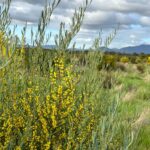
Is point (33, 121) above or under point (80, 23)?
under

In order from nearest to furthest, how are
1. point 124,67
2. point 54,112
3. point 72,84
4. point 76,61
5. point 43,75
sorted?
point 54,112, point 72,84, point 43,75, point 76,61, point 124,67

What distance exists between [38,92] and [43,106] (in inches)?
8.6

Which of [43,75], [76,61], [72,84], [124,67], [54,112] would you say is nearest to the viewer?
[54,112]

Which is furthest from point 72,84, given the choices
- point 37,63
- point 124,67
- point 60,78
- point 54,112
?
point 124,67

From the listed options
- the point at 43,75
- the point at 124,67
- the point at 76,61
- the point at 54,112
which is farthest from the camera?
the point at 124,67

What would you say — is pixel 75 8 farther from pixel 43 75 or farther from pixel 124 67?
pixel 124 67

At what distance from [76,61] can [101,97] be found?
0.58 meters

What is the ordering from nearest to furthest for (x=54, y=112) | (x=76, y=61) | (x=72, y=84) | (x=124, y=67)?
(x=54, y=112) < (x=72, y=84) < (x=76, y=61) < (x=124, y=67)

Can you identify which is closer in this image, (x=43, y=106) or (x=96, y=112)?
(x=43, y=106)

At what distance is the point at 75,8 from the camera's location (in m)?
4.33

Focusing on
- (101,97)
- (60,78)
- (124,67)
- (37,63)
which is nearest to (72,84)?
(60,78)

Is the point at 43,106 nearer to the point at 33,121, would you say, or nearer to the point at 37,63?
the point at 33,121

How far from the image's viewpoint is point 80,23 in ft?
14.2

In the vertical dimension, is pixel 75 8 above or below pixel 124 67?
above
